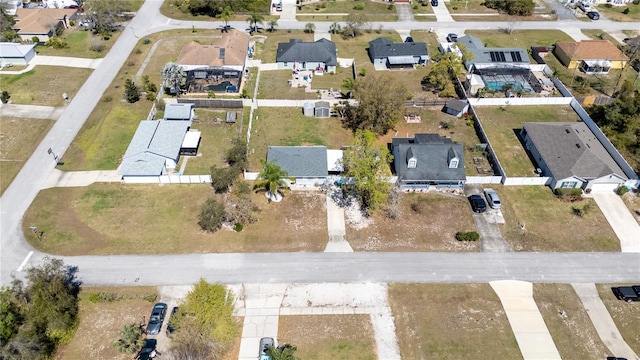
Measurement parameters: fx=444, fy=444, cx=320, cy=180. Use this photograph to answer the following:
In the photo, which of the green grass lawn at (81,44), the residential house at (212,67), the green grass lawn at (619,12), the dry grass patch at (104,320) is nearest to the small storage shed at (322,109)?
the residential house at (212,67)

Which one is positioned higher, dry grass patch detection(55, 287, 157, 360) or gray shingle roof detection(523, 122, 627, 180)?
gray shingle roof detection(523, 122, 627, 180)

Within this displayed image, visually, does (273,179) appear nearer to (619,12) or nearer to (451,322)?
(451,322)

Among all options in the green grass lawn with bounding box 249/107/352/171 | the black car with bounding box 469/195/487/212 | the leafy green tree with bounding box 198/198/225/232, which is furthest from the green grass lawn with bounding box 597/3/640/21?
the leafy green tree with bounding box 198/198/225/232

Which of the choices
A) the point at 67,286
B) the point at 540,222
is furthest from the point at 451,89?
the point at 67,286

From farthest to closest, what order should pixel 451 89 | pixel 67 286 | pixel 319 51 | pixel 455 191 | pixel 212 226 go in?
1. pixel 319 51
2. pixel 451 89
3. pixel 455 191
4. pixel 212 226
5. pixel 67 286

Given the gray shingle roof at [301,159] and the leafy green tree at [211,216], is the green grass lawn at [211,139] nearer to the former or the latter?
the gray shingle roof at [301,159]

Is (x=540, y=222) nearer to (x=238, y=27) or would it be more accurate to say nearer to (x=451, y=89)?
(x=451, y=89)

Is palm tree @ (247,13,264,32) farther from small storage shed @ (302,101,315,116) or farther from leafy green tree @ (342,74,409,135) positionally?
leafy green tree @ (342,74,409,135)
